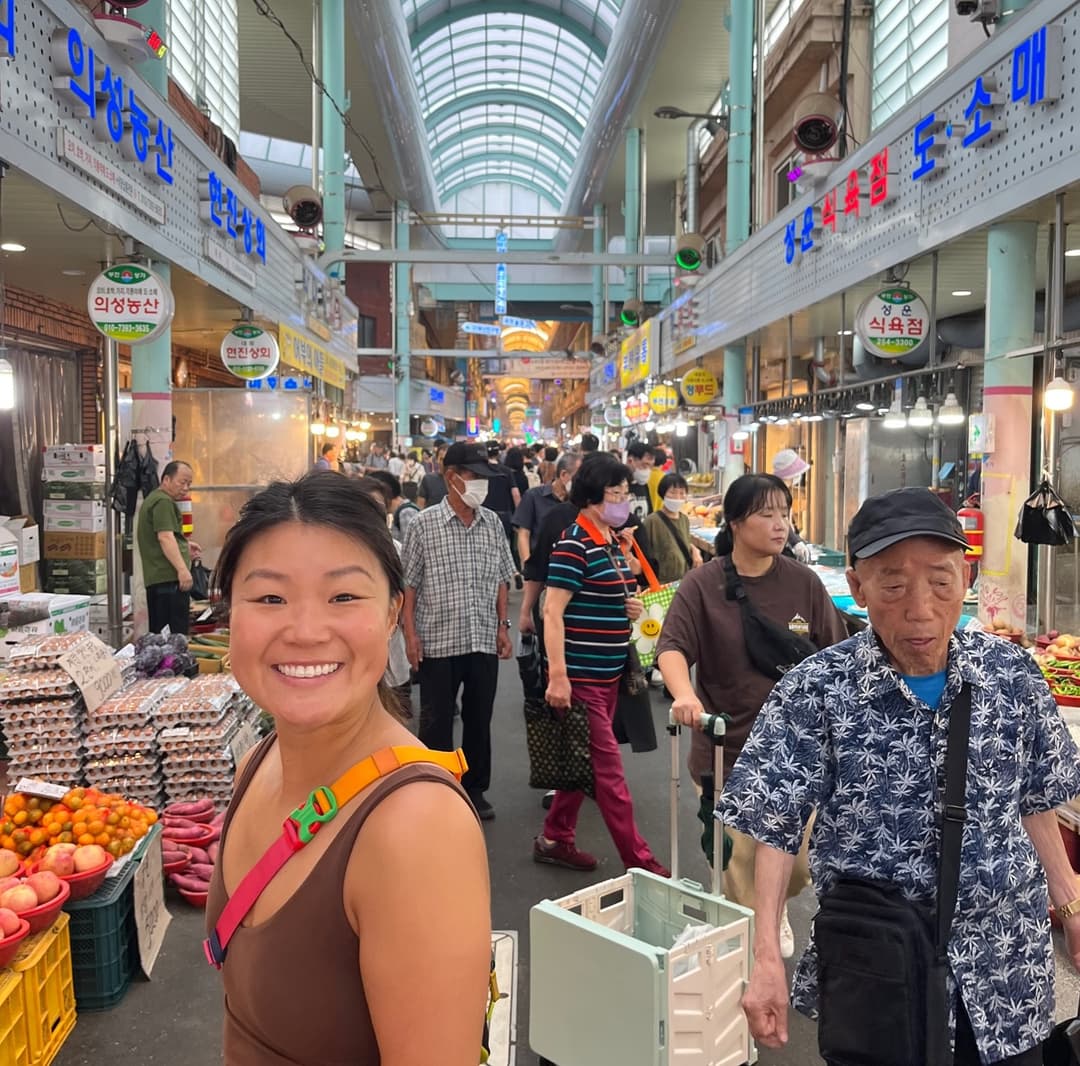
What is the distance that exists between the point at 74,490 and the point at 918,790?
9.13 meters

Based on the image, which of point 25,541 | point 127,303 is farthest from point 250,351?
point 127,303

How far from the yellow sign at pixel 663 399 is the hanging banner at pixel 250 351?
9.21 meters

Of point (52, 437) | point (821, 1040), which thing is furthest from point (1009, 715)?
point (52, 437)

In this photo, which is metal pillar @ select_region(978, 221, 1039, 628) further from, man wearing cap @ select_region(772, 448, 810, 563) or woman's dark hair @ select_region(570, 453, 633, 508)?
woman's dark hair @ select_region(570, 453, 633, 508)

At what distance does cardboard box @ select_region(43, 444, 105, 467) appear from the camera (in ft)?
31.0

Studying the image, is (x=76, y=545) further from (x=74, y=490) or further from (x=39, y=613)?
(x=39, y=613)

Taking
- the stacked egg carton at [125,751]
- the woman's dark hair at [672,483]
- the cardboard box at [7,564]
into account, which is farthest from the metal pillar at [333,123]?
the stacked egg carton at [125,751]

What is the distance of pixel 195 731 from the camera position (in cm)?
519

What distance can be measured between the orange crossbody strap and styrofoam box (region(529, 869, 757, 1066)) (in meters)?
1.76

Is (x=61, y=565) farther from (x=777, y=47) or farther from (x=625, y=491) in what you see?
(x=777, y=47)

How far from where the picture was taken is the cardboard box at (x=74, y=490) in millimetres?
9430

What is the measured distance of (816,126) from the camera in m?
10.3

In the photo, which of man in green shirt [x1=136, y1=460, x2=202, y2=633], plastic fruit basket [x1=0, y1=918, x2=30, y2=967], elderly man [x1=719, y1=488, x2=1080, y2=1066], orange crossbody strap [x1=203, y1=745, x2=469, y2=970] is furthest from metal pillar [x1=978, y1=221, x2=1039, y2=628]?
orange crossbody strap [x1=203, y1=745, x2=469, y2=970]

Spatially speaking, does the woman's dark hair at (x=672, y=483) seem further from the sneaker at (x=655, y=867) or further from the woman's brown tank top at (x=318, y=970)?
the woman's brown tank top at (x=318, y=970)
